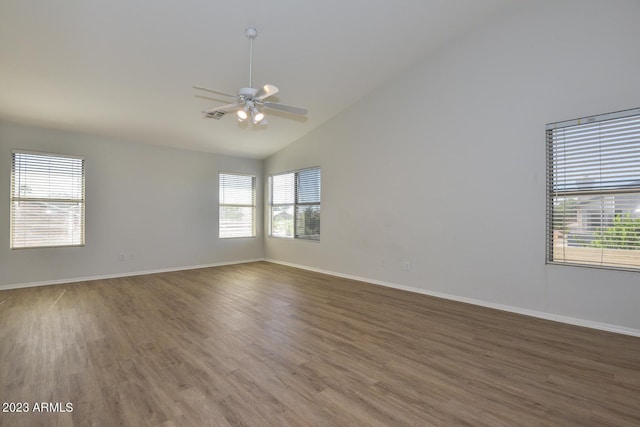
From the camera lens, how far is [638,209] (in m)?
3.05

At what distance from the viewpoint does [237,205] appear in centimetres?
740

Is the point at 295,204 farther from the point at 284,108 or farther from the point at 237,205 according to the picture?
the point at 284,108

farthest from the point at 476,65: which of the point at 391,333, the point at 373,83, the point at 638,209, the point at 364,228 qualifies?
the point at 391,333

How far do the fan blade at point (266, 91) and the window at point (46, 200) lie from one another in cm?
438

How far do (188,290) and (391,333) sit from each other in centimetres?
330

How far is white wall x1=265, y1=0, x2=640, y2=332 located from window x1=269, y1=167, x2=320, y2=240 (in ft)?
3.14

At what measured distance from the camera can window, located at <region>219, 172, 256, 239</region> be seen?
7164 mm

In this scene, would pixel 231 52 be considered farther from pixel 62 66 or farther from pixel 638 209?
pixel 638 209

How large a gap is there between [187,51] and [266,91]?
152 centimetres

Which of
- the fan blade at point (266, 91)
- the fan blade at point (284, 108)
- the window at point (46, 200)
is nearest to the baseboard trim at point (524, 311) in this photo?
the fan blade at point (284, 108)

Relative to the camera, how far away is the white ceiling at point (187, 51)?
311 centimetres

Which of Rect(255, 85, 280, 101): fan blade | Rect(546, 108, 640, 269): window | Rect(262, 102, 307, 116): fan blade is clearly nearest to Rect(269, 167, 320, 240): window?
Rect(262, 102, 307, 116): fan blade

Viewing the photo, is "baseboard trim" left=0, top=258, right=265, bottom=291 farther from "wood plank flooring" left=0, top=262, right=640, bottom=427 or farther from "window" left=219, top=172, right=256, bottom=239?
"wood plank flooring" left=0, top=262, right=640, bottom=427

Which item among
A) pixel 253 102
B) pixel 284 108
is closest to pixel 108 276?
pixel 253 102
